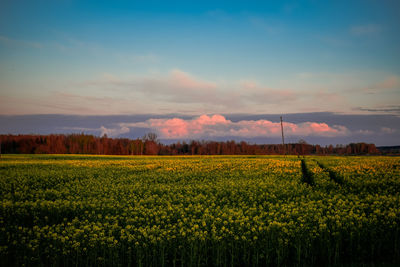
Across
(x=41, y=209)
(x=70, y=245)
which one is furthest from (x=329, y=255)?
(x=41, y=209)

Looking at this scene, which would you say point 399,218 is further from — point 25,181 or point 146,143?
point 146,143

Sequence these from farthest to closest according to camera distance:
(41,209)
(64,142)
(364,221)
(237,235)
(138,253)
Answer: (64,142) < (41,209) < (364,221) < (237,235) < (138,253)

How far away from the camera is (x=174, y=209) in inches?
570

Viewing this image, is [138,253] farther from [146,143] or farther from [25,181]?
[146,143]

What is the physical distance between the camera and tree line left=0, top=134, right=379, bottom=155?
134750 mm

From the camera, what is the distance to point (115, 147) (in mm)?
152250

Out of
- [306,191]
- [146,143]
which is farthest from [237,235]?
[146,143]

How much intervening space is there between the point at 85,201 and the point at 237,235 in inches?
420

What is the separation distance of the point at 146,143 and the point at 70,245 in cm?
14837

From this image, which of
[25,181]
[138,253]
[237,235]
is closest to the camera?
[138,253]

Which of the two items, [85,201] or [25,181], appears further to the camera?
[25,181]

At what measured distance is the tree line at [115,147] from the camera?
134750 millimetres

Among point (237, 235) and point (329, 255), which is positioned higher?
point (237, 235)

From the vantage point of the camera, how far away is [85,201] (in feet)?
54.7
